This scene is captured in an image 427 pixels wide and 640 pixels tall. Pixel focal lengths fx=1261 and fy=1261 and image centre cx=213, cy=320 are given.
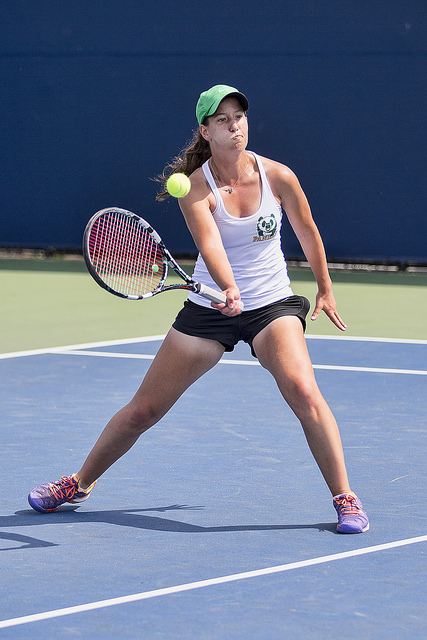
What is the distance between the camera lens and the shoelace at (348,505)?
15.4 ft

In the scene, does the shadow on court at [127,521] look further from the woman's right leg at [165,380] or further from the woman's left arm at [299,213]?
the woman's left arm at [299,213]

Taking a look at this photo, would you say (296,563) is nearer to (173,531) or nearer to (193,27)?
(173,531)

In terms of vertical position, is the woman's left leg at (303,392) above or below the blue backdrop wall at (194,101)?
below

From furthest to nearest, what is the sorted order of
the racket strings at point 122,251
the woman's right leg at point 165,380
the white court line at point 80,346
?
the white court line at point 80,346
the racket strings at point 122,251
the woman's right leg at point 165,380

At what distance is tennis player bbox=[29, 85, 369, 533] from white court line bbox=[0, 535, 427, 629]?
0.20 meters

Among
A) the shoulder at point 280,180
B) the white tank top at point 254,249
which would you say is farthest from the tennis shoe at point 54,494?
the shoulder at point 280,180

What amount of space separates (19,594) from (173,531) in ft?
2.95

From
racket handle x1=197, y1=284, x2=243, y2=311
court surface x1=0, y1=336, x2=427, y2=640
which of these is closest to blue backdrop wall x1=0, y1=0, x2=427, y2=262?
court surface x1=0, y1=336, x2=427, y2=640

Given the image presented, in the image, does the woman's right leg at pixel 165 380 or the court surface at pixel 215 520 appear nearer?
the court surface at pixel 215 520

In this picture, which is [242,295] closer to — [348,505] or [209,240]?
[209,240]

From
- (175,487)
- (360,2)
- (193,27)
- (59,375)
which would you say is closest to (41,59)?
(193,27)

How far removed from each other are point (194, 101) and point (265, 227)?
9594 mm

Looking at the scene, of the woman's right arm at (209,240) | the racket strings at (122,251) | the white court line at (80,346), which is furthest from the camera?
the white court line at (80,346)

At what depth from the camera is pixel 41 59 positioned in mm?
14688
